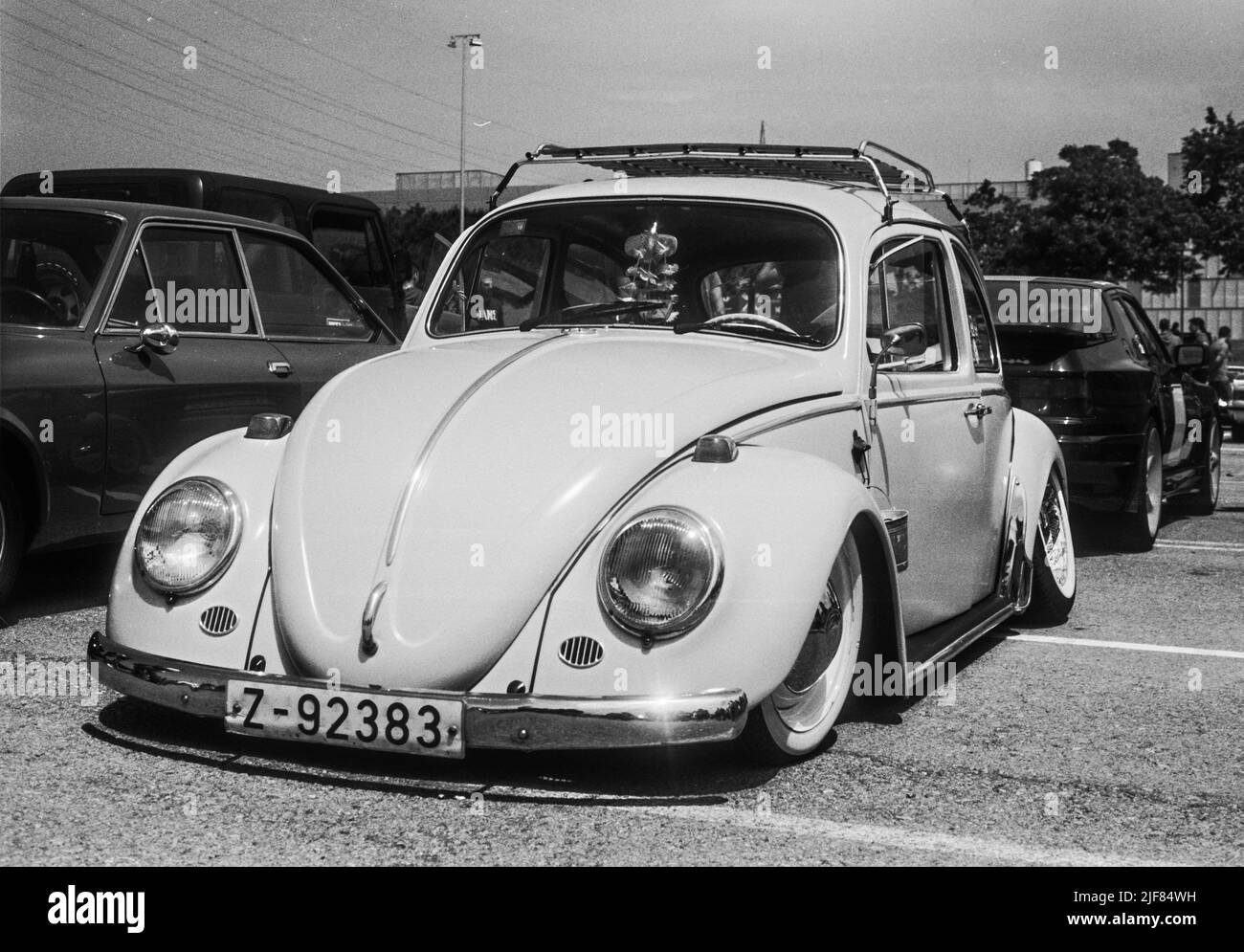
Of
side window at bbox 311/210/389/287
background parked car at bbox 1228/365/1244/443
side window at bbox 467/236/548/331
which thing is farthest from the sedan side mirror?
background parked car at bbox 1228/365/1244/443

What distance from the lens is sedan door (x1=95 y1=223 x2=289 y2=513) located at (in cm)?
654

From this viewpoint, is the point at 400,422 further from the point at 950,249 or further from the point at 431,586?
the point at 950,249

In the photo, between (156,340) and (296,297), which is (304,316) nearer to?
(296,297)

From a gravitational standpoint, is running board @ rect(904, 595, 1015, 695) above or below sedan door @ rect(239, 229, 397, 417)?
below

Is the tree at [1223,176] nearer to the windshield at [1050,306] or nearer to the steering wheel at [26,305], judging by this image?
the windshield at [1050,306]


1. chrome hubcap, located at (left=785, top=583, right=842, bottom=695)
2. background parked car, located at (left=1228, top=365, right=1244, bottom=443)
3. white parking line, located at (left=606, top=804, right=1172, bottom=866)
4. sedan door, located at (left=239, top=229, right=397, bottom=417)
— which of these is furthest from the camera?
background parked car, located at (left=1228, top=365, right=1244, bottom=443)

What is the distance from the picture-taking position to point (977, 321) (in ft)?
20.6

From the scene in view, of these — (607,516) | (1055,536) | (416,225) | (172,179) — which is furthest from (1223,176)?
(416,225)

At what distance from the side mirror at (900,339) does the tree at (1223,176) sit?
2818 centimetres

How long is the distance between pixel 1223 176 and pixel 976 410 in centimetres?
2900

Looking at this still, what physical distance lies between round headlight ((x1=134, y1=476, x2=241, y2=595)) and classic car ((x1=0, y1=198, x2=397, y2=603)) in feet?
7.03

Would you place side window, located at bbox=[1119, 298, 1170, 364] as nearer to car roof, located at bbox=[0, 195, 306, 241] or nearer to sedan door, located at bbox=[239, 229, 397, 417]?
sedan door, located at bbox=[239, 229, 397, 417]

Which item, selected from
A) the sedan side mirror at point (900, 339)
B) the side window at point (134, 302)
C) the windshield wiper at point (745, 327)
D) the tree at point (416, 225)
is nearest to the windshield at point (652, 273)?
the windshield wiper at point (745, 327)

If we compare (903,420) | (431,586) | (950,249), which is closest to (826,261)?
(903,420)
